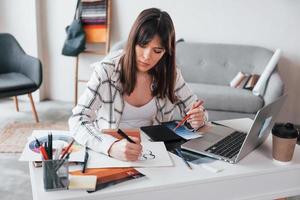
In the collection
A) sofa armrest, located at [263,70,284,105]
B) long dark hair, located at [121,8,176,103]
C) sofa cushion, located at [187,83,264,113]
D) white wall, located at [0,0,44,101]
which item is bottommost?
sofa cushion, located at [187,83,264,113]

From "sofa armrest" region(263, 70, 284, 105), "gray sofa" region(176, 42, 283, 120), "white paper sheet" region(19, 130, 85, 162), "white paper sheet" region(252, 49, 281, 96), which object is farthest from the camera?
"gray sofa" region(176, 42, 283, 120)

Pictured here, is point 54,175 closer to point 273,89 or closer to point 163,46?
point 163,46

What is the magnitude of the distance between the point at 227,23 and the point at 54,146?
8.81 feet

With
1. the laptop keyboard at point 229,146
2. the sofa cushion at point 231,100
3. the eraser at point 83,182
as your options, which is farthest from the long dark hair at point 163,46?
the sofa cushion at point 231,100

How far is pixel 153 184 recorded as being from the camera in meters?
0.99

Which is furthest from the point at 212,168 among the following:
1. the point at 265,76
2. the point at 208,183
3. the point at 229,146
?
the point at 265,76

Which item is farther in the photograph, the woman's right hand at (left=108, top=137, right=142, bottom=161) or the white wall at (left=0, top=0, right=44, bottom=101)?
the white wall at (left=0, top=0, right=44, bottom=101)

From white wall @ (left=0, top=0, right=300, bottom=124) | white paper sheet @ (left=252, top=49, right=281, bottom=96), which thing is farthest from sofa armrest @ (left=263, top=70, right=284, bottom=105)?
white wall @ (left=0, top=0, right=300, bottom=124)

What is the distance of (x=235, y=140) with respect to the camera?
4.32 feet

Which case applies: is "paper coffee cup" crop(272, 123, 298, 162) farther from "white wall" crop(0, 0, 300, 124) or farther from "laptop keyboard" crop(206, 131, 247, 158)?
"white wall" crop(0, 0, 300, 124)

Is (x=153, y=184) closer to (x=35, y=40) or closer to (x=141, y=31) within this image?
(x=141, y=31)

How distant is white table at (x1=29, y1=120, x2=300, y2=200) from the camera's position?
948mm

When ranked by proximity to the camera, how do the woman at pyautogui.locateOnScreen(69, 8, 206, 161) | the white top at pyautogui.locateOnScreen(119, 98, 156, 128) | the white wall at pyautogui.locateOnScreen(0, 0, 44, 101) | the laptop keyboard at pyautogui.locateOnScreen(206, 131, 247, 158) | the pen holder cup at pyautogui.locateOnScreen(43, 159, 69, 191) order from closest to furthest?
the pen holder cup at pyautogui.locateOnScreen(43, 159, 69, 191), the laptop keyboard at pyautogui.locateOnScreen(206, 131, 247, 158), the woman at pyautogui.locateOnScreen(69, 8, 206, 161), the white top at pyautogui.locateOnScreen(119, 98, 156, 128), the white wall at pyautogui.locateOnScreen(0, 0, 44, 101)

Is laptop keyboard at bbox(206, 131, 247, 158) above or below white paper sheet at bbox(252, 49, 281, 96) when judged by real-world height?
above
